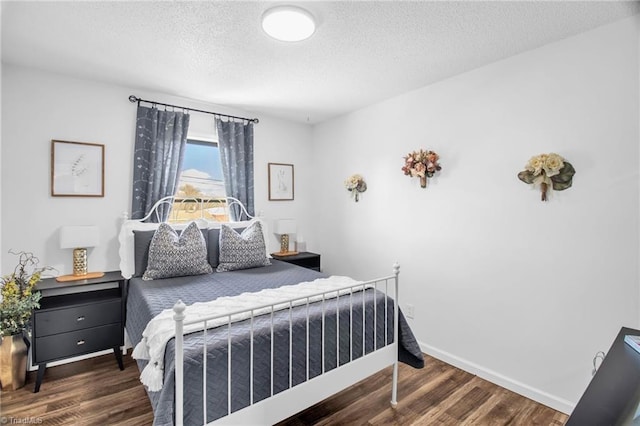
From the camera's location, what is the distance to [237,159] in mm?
3811

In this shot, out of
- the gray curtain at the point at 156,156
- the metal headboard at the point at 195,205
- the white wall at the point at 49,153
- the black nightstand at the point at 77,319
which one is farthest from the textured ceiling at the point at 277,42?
the black nightstand at the point at 77,319

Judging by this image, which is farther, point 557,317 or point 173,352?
point 557,317

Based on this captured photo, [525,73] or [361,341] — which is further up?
[525,73]

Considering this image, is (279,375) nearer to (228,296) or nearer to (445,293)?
(228,296)

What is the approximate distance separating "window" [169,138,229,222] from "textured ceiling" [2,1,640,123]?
73cm

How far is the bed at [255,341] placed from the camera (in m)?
1.46

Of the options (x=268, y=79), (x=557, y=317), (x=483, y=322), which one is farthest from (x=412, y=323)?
(x=268, y=79)

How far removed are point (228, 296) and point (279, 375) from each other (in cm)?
72

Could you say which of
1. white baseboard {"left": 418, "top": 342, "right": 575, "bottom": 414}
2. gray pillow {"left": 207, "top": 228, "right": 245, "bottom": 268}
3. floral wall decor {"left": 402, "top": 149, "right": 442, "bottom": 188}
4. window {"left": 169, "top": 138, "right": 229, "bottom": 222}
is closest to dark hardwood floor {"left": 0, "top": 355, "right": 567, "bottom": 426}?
white baseboard {"left": 418, "top": 342, "right": 575, "bottom": 414}

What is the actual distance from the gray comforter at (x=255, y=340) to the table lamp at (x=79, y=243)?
0.44 metres

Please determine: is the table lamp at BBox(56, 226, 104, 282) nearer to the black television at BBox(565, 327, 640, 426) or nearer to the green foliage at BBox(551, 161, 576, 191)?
the black television at BBox(565, 327, 640, 426)

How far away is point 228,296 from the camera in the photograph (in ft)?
7.38

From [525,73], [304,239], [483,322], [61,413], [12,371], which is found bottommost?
[61,413]

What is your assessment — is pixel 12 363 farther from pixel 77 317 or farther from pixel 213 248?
pixel 213 248
